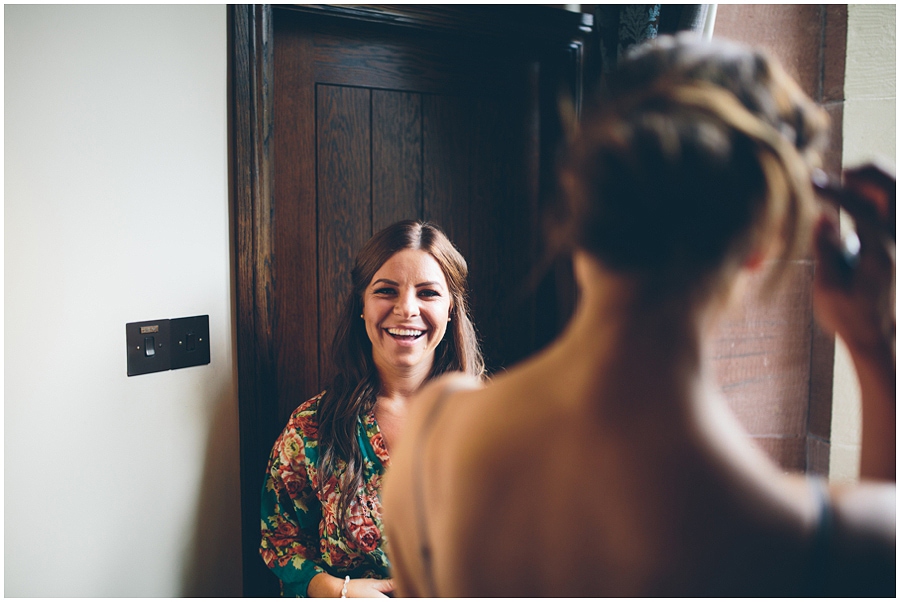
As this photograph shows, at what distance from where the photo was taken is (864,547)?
0.42m

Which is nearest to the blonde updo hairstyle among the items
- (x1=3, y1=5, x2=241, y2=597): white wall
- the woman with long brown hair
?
the woman with long brown hair

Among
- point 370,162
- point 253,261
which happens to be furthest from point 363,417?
point 370,162

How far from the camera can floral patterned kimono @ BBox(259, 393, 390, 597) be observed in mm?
1343

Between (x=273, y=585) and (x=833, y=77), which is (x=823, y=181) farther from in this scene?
(x=273, y=585)

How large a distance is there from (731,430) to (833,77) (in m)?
1.56

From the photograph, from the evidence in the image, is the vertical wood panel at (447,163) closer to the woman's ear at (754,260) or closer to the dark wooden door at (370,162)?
the dark wooden door at (370,162)

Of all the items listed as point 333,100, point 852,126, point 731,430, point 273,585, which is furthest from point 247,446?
point 852,126

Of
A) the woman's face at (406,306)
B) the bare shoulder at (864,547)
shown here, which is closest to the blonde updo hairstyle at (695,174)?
the bare shoulder at (864,547)

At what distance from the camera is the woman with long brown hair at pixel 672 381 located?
40cm

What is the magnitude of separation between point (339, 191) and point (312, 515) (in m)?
0.87

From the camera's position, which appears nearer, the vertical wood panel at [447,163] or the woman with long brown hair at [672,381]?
the woman with long brown hair at [672,381]

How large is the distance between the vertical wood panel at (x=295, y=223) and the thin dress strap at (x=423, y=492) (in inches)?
47.4

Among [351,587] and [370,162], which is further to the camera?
[370,162]

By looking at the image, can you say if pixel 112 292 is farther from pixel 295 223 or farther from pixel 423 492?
pixel 423 492
